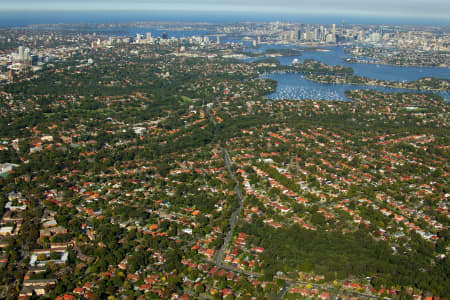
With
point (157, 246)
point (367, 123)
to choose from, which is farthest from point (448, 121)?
point (157, 246)

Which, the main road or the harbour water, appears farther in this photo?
the harbour water

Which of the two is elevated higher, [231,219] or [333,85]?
[333,85]

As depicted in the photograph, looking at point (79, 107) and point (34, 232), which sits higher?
point (79, 107)

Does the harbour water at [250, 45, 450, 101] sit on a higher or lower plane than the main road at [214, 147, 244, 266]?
higher

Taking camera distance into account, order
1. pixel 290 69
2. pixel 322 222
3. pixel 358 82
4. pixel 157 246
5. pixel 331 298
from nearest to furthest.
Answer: pixel 331 298 < pixel 157 246 < pixel 322 222 < pixel 358 82 < pixel 290 69

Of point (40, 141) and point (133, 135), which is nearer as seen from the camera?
point (40, 141)

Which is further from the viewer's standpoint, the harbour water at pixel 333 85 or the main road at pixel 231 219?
the harbour water at pixel 333 85

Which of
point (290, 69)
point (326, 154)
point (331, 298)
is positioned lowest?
point (331, 298)

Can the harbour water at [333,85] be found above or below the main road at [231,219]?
above

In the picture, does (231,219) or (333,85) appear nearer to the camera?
(231,219)

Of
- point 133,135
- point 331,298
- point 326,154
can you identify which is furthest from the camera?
point 133,135

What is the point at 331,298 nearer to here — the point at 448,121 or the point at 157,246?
the point at 157,246
